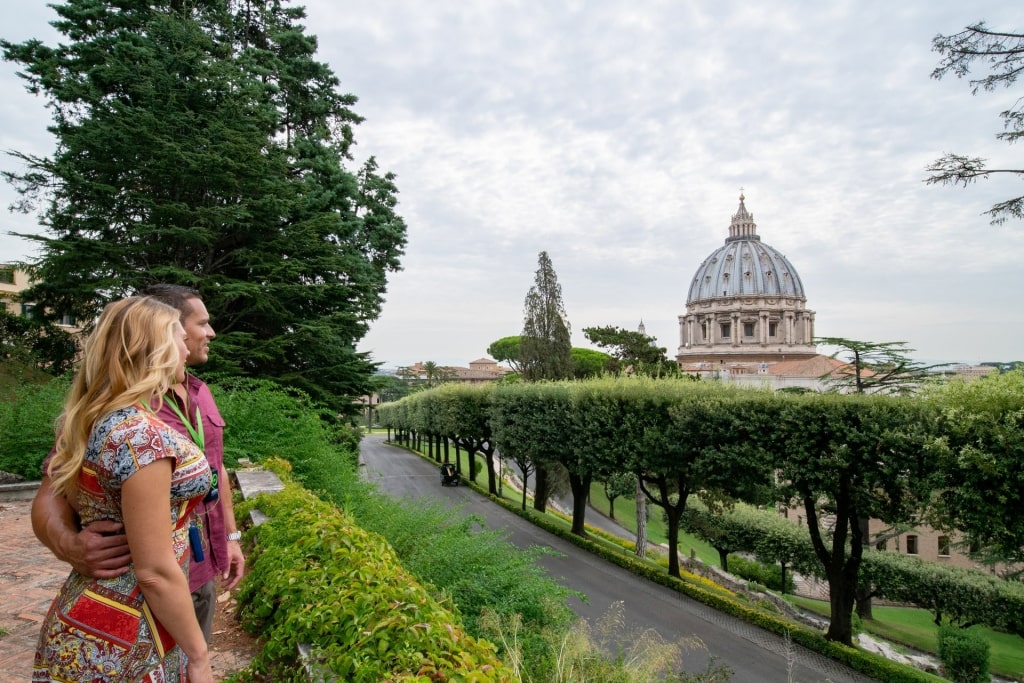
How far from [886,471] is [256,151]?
1857 centimetres

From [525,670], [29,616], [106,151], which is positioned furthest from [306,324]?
[525,670]

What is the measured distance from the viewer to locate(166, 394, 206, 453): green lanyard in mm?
2250

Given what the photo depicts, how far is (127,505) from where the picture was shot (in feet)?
5.89

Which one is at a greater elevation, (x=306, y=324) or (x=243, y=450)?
(x=306, y=324)

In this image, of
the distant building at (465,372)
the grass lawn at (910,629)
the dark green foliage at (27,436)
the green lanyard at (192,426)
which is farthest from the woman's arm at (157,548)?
the distant building at (465,372)

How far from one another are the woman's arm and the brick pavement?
214cm

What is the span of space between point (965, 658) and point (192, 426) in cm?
2087

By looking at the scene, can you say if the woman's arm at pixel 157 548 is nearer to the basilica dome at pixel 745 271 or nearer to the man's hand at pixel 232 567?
the man's hand at pixel 232 567

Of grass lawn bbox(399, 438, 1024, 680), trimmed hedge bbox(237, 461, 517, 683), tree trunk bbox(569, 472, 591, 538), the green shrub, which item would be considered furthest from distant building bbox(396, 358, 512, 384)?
trimmed hedge bbox(237, 461, 517, 683)

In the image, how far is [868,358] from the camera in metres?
28.1

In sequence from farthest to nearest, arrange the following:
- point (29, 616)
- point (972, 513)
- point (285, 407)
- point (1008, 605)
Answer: point (1008, 605)
point (285, 407)
point (972, 513)
point (29, 616)

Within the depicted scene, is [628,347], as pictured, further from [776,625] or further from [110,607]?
[110,607]

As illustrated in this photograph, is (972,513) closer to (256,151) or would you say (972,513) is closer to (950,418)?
(950,418)

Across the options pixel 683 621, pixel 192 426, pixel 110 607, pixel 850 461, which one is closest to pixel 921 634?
pixel 683 621
